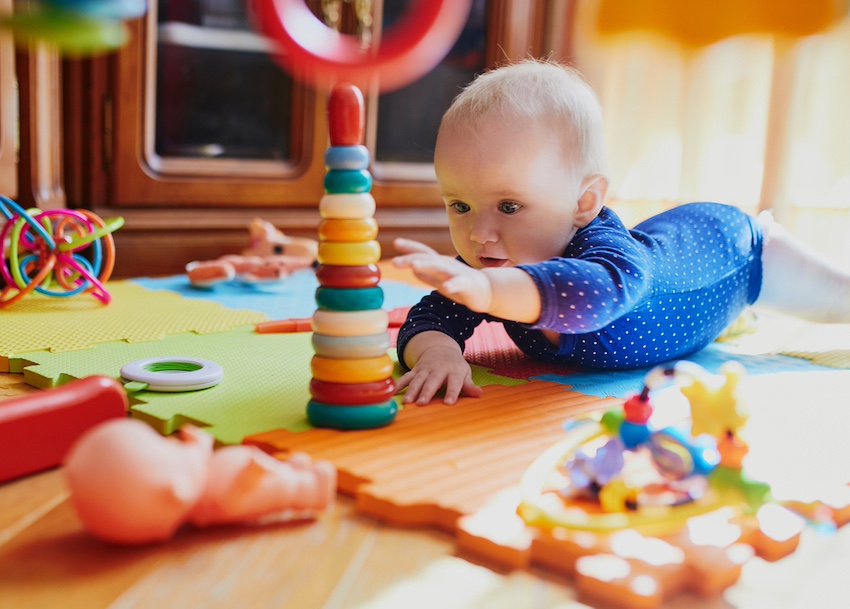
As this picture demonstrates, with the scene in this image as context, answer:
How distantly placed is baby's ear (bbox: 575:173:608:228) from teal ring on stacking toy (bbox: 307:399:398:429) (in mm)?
383

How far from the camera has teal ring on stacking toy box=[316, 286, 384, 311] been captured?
2.39 feet

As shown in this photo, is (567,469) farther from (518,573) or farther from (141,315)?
(141,315)

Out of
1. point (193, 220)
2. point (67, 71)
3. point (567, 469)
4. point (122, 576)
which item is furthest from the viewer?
point (193, 220)

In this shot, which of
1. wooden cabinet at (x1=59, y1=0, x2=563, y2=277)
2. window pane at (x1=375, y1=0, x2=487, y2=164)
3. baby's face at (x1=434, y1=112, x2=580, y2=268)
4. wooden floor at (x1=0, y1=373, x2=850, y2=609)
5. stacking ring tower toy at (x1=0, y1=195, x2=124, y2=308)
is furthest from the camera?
window pane at (x1=375, y1=0, x2=487, y2=164)

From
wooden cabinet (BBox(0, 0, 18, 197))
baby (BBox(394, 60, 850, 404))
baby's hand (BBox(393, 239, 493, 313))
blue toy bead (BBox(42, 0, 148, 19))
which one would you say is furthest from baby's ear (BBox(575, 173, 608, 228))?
wooden cabinet (BBox(0, 0, 18, 197))

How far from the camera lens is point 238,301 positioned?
1.42m

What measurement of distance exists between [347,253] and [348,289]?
31mm

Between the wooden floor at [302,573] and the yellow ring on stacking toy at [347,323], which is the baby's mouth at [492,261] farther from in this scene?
the wooden floor at [302,573]

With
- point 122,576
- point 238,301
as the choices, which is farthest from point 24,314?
point 122,576

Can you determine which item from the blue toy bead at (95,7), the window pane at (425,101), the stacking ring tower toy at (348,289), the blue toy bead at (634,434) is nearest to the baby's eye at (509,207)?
the stacking ring tower toy at (348,289)

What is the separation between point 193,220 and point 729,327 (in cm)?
108

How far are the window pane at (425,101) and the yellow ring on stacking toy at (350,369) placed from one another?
1.39 metres

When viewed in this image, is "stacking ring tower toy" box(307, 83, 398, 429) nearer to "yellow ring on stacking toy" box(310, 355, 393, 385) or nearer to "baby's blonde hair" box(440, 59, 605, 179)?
"yellow ring on stacking toy" box(310, 355, 393, 385)

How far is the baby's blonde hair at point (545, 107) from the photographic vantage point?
96cm
